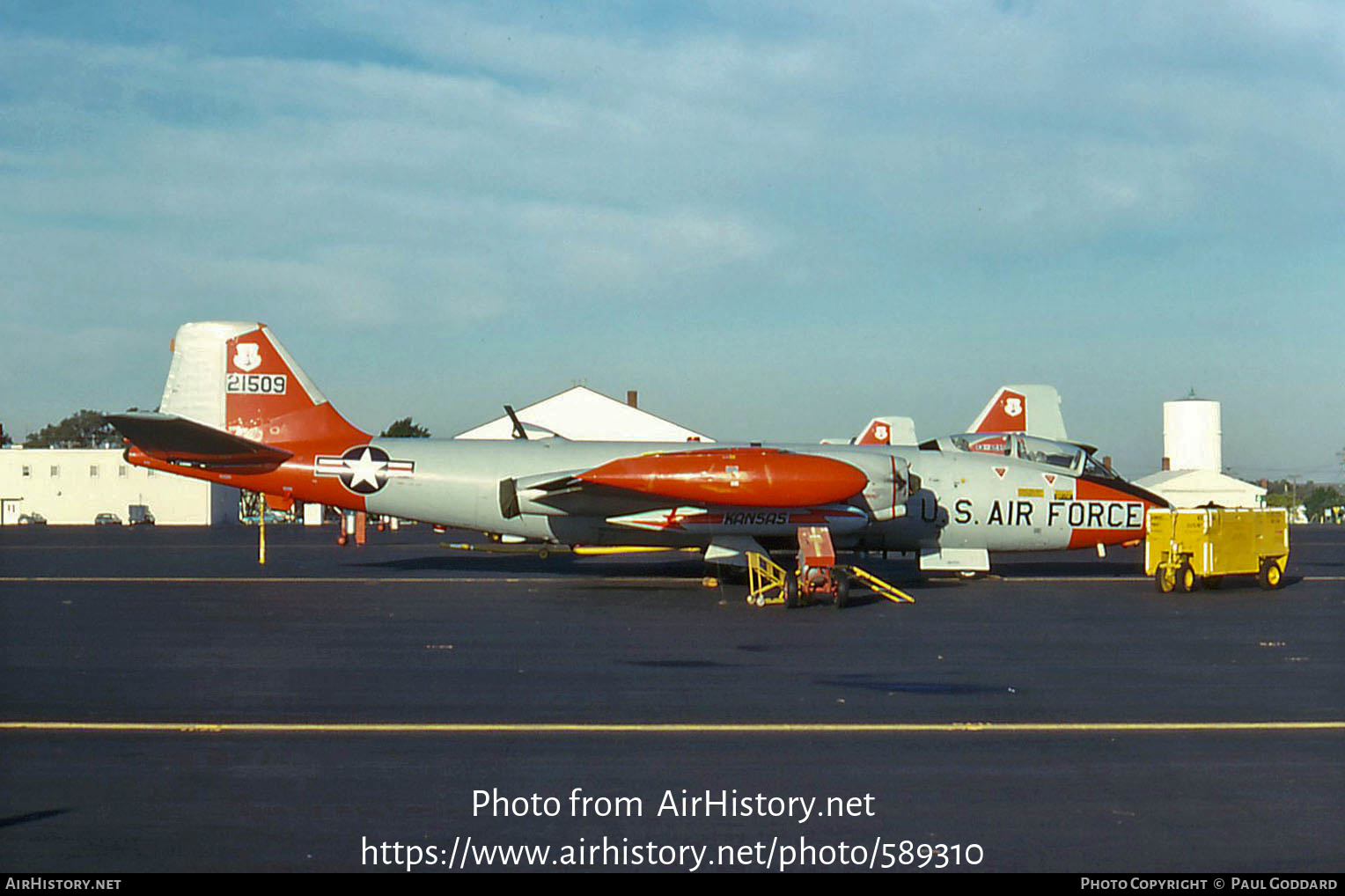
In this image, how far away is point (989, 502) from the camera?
25766 mm

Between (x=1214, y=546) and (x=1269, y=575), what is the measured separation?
66.8 inches

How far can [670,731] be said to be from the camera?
9.98 meters

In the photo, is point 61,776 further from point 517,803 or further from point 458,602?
point 458,602

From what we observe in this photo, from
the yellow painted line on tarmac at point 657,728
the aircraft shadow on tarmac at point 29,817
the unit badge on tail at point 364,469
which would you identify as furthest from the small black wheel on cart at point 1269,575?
the aircraft shadow on tarmac at point 29,817

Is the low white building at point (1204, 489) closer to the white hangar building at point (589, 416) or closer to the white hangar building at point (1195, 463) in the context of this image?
the white hangar building at point (1195, 463)

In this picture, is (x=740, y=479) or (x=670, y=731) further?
(x=740, y=479)

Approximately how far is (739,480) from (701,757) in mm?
14108

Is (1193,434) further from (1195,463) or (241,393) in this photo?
(241,393)

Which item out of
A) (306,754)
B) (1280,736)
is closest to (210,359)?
(306,754)

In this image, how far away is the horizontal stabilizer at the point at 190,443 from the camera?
79.9 feet

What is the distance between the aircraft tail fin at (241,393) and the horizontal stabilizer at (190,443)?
0.45 metres

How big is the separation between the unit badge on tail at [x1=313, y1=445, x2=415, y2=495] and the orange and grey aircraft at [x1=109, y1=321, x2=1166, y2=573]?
3cm

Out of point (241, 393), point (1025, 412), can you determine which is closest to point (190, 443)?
point (241, 393)

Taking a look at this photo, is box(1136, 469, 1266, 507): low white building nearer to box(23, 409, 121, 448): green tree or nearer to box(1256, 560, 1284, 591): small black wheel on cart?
box(1256, 560, 1284, 591): small black wheel on cart
